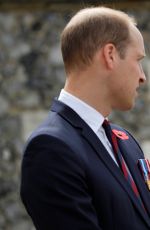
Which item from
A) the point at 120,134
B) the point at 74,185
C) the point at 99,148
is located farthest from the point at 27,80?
the point at 74,185

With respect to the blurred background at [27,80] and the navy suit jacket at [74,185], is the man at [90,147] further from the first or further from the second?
the blurred background at [27,80]

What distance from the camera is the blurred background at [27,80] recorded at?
467 centimetres

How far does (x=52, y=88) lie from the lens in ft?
15.5

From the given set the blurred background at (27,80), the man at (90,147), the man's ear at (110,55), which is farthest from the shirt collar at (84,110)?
the blurred background at (27,80)

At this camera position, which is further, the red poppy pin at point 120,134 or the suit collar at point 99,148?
the red poppy pin at point 120,134

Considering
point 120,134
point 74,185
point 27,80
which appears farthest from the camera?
point 27,80

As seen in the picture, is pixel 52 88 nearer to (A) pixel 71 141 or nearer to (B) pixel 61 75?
(B) pixel 61 75

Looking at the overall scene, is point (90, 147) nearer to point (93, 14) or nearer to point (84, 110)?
point (84, 110)

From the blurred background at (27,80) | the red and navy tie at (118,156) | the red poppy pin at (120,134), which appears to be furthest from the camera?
A: the blurred background at (27,80)

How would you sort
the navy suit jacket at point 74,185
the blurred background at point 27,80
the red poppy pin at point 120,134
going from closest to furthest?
the navy suit jacket at point 74,185
the red poppy pin at point 120,134
the blurred background at point 27,80

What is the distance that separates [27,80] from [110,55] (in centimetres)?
242

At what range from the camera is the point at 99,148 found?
2.28 meters

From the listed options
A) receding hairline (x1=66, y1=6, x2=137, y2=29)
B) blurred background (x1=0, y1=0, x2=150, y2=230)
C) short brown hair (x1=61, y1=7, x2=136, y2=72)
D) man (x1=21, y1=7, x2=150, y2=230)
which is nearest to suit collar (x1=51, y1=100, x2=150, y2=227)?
man (x1=21, y1=7, x2=150, y2=230)

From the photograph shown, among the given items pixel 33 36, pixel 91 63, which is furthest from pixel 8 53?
pixel 91 63
